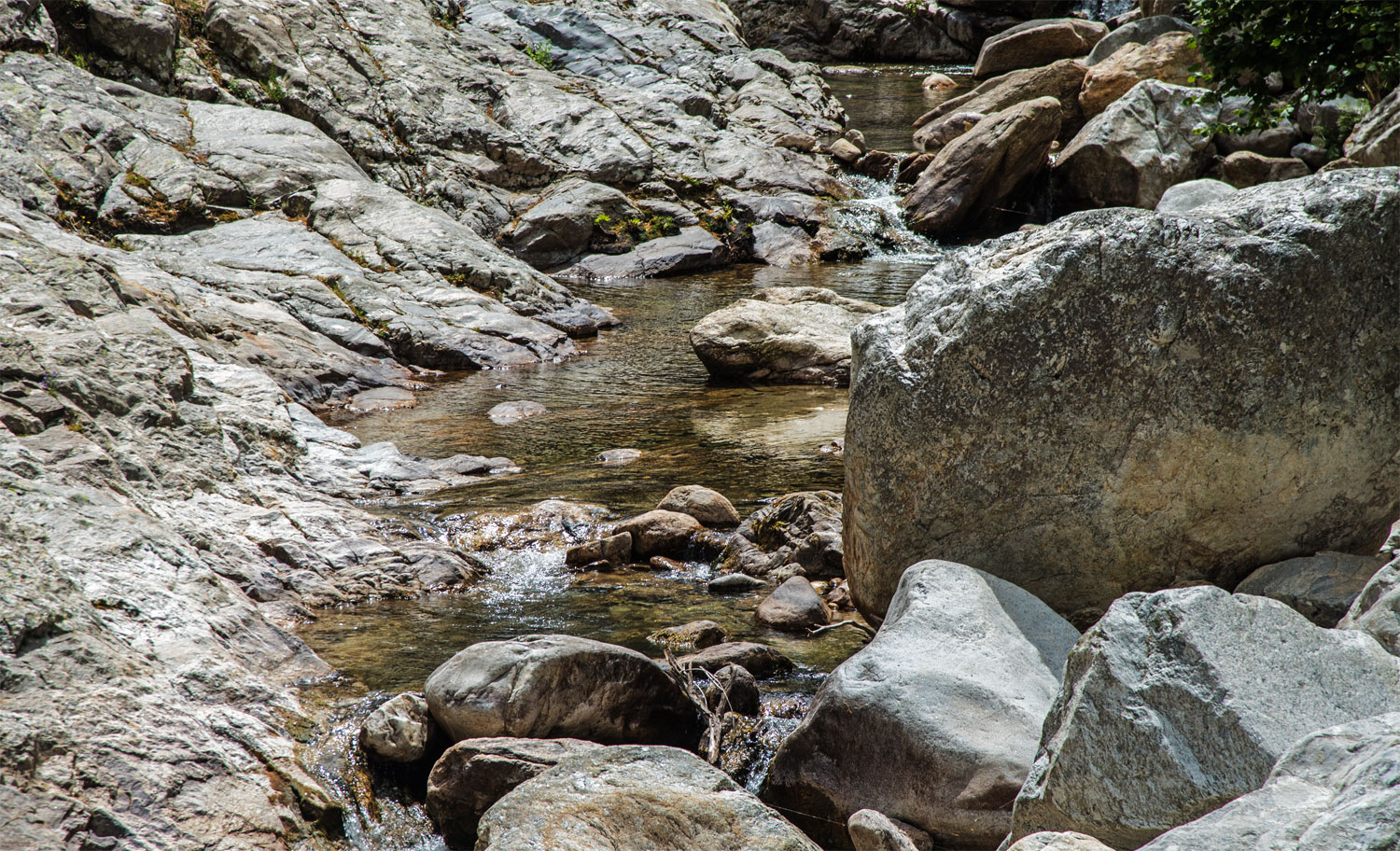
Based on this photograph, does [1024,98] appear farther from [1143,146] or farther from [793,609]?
[793,609]

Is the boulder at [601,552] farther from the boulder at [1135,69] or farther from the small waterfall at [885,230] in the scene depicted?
the boulder at [1135,69]

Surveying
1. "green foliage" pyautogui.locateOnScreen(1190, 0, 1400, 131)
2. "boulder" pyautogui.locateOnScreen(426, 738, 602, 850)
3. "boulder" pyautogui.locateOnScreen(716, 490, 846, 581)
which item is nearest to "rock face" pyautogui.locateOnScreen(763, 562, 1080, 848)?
"boulder" pyautogui.locateOnScreen(426, 738, 602, 850)

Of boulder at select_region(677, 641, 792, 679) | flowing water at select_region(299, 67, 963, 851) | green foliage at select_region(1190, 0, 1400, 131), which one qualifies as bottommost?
flowing water at select_region(299, 67, 963, 851)

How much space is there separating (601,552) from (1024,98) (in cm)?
2026

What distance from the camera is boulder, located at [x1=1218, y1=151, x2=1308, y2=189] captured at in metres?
17.8

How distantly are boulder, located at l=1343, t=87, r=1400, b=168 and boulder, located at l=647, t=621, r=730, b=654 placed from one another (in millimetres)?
10537

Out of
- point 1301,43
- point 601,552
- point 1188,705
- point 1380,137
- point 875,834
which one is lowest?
point 601,552

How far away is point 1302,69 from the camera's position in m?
9.84

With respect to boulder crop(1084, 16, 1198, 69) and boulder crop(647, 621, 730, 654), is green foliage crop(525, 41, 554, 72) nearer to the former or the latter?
boulder crop(1084, 16, 1198, 69)

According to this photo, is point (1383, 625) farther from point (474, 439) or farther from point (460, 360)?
point (460, 360)

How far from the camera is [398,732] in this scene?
16.1 feet

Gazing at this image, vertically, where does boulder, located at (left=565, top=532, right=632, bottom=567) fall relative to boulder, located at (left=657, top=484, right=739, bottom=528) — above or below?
below

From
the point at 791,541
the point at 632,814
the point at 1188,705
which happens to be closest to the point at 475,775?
the point at 632,814

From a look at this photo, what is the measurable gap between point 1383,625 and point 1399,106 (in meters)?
11.6
